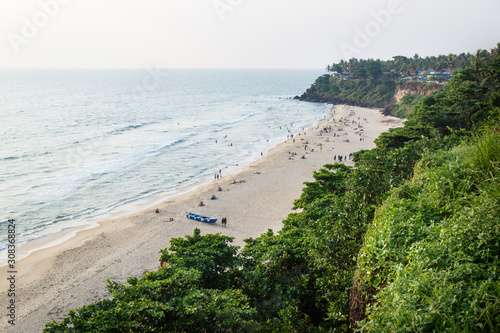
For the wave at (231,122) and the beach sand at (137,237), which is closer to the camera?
the beach sand at (137,237)

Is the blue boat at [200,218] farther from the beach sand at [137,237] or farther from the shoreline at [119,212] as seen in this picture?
the shoreline at [119,212]

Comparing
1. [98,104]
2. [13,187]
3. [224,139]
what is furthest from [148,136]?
[98,104]

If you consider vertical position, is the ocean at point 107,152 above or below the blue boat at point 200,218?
above

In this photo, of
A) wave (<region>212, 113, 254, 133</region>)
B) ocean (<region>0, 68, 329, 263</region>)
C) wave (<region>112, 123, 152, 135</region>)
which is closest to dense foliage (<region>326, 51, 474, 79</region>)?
ocean (<region>0, 68, 329, 263</region>)

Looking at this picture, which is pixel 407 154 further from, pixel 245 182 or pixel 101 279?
pixel 245 182

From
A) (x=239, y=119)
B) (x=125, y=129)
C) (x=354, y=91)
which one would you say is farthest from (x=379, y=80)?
(x=125, y=129)

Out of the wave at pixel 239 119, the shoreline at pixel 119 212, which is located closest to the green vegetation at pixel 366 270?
the shoreline at pixel 119 212
